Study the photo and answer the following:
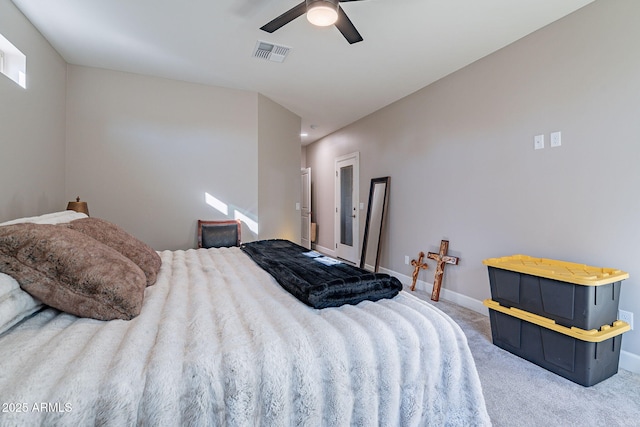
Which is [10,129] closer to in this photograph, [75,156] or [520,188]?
[75,156]

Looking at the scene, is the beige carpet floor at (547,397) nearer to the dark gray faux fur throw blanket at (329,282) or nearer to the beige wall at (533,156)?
the beige wall at (533,156)

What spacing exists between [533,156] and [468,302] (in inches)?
63.4

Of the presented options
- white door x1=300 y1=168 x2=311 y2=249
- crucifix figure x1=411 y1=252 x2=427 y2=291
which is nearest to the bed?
crucifix figure x1=411 y1=252 x2=427 y2=291

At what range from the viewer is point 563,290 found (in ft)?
6.37

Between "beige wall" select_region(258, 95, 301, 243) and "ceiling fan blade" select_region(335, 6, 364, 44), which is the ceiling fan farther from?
"beige wall" select_region(258, 95, 301, 243)

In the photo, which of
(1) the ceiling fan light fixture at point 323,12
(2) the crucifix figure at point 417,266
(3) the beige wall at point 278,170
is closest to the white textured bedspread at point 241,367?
(1) the ceiling fan light fixture at point 323,12

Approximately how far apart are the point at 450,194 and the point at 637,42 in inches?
72.3

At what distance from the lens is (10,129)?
7.40 ft

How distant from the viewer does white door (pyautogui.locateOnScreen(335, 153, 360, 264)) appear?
17.4ft

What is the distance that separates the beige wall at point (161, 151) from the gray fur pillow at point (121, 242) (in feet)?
6.67

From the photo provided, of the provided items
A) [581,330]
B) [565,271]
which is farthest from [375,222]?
[581,330]

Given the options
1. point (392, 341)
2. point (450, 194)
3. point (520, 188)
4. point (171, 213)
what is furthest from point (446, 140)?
point (171, 213)

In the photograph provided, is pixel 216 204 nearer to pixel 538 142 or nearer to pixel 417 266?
pixel 417 266

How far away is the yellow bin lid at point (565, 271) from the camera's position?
1841mm
